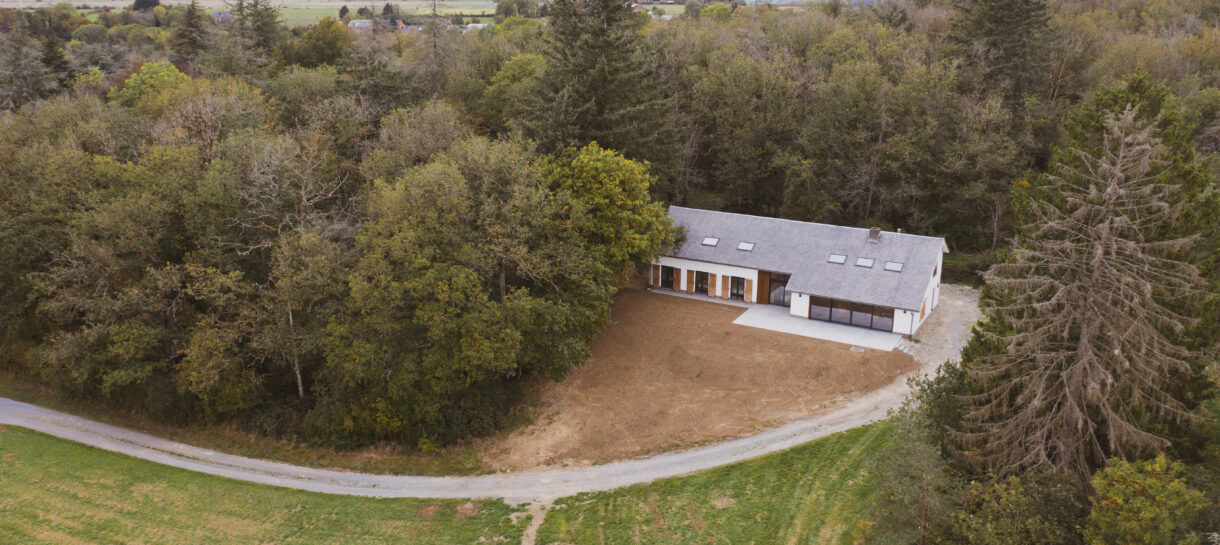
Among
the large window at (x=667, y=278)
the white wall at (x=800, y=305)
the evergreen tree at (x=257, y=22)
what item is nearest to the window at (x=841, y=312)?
the white wall at (x=800, y=305)

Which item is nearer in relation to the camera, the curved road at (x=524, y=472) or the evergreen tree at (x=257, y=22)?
the curved road at (x=524, y=472)

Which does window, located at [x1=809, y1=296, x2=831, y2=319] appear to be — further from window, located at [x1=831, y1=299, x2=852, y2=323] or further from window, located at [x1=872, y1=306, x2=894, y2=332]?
window, located at [x1=872, y1=306, x2=894, y2=332]

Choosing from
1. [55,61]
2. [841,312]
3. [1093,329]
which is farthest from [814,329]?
[55,61]

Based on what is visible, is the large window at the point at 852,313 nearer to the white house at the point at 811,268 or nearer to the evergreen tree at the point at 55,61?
the white house at the point at 811,268

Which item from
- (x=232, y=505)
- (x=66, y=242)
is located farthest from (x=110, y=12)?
(x=232, y=505)

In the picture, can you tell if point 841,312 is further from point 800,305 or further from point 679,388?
point 679,388
